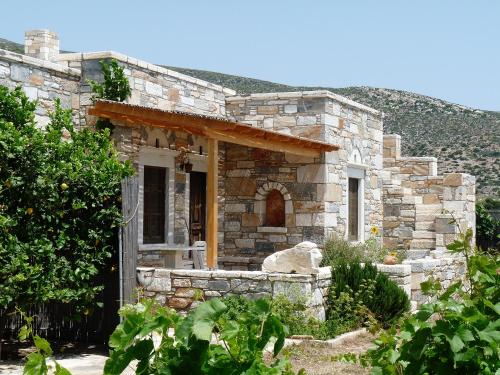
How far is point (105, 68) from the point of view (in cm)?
1202

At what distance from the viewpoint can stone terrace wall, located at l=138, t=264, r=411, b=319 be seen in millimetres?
9828

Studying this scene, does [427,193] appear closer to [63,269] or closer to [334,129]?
[334,129]

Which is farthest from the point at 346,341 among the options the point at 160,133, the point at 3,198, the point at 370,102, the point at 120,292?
the point at 370,102

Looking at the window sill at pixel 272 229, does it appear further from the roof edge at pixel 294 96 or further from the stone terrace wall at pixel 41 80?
the stone terrace wall at pixel 41 80

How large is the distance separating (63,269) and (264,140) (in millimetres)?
5655

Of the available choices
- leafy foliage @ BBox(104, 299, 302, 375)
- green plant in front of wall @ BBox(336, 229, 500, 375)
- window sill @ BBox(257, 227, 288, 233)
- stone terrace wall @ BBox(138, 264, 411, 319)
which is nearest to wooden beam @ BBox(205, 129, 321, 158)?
window sill @ BBox(257, 227, 288, 233)

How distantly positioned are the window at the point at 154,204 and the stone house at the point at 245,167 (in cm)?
2

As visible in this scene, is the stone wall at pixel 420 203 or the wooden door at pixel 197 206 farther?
the stone wall at pixel 420 203

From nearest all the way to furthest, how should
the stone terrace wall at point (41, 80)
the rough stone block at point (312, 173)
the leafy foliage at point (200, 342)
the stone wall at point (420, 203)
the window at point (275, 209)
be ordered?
the leafy foliage at point (200, 342)
the stone terrace wall at point (41, 80)
the rough stone block at point (312, 173)
the window at point (275, 209)
the stone wall at point (420, 203)

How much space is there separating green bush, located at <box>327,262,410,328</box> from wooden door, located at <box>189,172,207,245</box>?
13.1 feet

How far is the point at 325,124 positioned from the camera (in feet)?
48.4

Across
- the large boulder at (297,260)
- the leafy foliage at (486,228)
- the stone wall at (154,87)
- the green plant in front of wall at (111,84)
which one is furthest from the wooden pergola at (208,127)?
the leafy foliage at (486,228)

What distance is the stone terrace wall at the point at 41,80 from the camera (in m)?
10.8

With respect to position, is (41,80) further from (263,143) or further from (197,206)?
(197,206)
